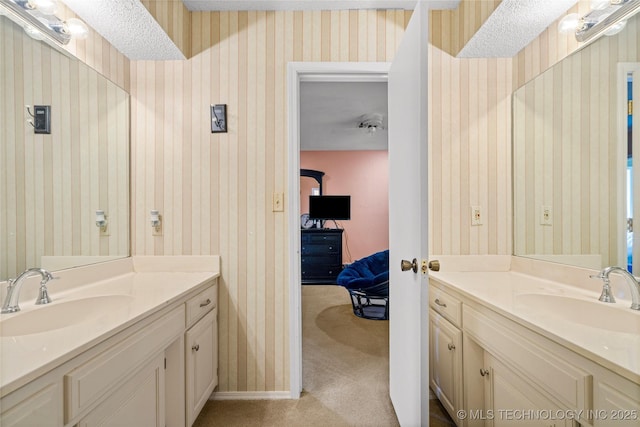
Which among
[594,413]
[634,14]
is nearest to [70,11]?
[634,14]

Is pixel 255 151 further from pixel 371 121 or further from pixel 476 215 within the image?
pixel 371 121

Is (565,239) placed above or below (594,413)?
above

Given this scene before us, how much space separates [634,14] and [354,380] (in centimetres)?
232

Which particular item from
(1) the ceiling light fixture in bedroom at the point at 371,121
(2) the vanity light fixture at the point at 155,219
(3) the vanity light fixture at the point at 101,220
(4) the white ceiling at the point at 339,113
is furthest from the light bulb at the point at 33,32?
(1) the ceiling light fixture in bedroom at the point at 371,121

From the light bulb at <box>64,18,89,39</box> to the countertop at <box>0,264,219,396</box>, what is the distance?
1.23 m

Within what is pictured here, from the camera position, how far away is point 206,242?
1.80m

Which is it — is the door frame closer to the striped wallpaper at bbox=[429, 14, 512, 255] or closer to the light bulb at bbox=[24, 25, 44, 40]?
the striped wallpaper at bbox=[429, 14, 512, 255]

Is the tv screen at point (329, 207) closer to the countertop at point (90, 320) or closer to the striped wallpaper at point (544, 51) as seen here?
the countertop at point (90, 320)

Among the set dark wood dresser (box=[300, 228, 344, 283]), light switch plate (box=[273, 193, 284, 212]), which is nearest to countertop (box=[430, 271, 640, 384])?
light switch plate (box=[273, 193, 284, 212])

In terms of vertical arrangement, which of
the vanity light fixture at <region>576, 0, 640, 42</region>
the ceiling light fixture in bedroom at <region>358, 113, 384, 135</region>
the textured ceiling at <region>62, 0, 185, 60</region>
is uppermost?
the ceiling light fixture in bedroom at <region>358, 113, 384, 135</region>

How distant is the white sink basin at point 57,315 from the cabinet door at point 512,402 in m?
1.56

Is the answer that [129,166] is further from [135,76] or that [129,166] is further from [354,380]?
[354,380]

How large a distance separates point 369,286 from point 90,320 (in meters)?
2.50

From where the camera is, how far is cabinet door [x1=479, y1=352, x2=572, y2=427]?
2.98 ft
